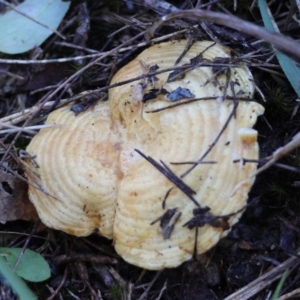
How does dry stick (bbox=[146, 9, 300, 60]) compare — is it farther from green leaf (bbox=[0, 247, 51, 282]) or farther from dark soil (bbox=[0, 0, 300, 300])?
Result: green leaf (bbox=[0, 247, 51, 282])

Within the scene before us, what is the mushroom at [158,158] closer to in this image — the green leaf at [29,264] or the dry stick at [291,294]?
the green leaf at [29,264]

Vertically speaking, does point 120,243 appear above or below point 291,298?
above

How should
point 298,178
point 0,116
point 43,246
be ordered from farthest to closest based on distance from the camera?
point 0,116, point 43,246, point 298,178

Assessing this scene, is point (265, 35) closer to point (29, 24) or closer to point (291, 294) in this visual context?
point (291, 294)

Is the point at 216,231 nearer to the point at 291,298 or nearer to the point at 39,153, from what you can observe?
the point at 291,298

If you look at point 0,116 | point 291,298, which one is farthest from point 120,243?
point 0,116

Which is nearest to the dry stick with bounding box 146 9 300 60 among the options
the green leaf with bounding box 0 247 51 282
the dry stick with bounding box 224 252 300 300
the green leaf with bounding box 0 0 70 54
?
the dry stick with bounding box 224 252 300 300

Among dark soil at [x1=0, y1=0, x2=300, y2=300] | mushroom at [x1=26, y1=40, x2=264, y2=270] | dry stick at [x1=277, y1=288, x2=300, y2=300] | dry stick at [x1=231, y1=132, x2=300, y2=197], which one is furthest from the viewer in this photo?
dark soil at [x1=0, y1=0, x2=300, y2=300]

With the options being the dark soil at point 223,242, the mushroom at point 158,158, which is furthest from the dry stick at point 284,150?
the dark soil at point 223,242
